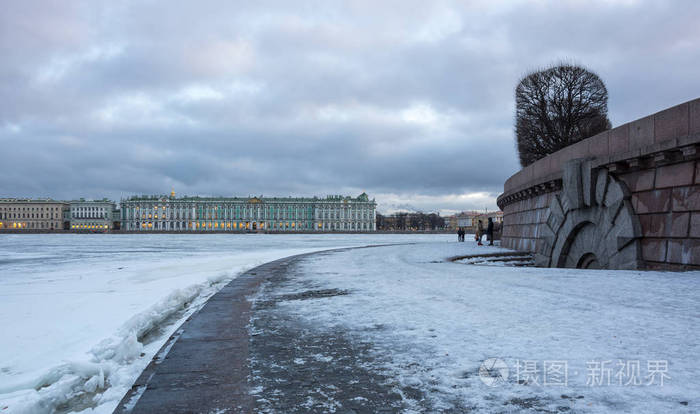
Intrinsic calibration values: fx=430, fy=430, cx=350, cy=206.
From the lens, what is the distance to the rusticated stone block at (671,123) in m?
7.36

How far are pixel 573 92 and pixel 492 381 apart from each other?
21.9 meters

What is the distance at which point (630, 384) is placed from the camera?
8.61 feet

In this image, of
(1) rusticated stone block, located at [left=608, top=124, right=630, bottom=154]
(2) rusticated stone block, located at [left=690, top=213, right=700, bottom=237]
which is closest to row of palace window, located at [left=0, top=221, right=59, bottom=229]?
(1) rusticated stone block, located at [left=608, top=124, right=630, bottom=154]

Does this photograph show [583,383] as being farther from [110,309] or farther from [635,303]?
[110,309]

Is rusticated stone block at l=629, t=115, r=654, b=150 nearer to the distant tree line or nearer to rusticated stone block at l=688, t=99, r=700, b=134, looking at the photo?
rusticated stone block at l=688, t=99, r=700, b=134

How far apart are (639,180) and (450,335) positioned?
6837mm

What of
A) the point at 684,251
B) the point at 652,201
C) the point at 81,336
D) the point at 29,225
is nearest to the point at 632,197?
the point at 652,201

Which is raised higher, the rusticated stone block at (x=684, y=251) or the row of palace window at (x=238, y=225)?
the rusticated stone block at (x=684, y=251)

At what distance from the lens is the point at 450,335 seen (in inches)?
154

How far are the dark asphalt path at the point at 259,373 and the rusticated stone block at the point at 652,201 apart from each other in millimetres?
7087

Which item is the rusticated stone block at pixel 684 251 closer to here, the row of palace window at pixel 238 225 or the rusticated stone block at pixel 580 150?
the rusticated stone block at pixel 580 150

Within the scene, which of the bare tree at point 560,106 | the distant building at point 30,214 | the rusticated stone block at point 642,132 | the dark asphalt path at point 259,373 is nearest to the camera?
the dark asphalt path at point 259,373

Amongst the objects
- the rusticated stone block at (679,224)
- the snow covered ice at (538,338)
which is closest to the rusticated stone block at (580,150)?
the rusticated stone block at (679,224)

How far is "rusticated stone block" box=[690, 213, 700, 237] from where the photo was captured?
715 centimetres
